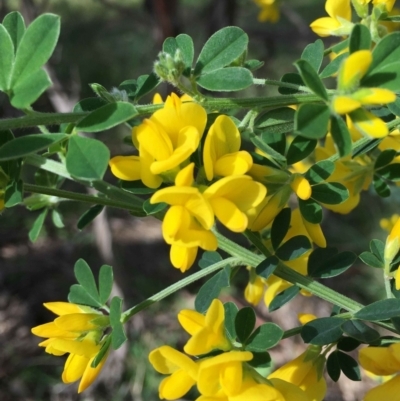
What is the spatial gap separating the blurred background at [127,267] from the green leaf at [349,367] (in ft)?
4.52

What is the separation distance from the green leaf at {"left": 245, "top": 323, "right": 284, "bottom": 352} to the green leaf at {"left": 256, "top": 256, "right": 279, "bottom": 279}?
0.07 metres

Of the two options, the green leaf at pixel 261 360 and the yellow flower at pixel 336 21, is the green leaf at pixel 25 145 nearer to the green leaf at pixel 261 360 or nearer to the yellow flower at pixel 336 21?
the green leaf at pixel 261 360

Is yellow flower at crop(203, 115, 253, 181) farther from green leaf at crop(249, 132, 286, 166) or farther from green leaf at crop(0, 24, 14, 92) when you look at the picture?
green leaf at crop(0, 24, 14, 92)

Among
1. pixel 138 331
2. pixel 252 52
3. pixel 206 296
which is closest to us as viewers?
pixel 206 296

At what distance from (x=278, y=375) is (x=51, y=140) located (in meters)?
0.48

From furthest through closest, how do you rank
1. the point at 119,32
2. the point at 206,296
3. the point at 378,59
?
the point at 119,32, the point at 206,296, the point at 378,59

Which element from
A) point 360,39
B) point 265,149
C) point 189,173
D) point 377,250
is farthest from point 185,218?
point 377,250

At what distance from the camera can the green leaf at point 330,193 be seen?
0.74m

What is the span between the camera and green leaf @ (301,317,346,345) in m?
0.72

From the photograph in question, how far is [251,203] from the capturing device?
628mm

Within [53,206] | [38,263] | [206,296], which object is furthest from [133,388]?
[206,296]

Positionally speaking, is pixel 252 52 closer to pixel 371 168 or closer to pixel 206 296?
pixel 371 168

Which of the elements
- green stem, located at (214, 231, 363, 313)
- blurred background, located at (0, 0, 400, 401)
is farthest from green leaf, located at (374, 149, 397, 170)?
blurred background, located at (0, 0, 400, 401)

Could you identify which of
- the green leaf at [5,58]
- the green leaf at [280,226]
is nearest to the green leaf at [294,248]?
the green leaf at [280,226]
